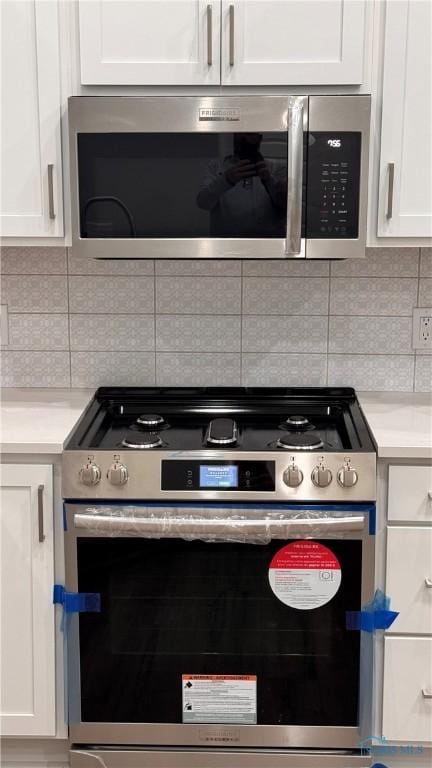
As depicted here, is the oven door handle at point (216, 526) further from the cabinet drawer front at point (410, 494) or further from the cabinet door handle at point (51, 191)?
the cabinet door handle at point (51, 191)

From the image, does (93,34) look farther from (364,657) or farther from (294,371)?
(364,657)

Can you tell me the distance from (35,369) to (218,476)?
797 millimetres

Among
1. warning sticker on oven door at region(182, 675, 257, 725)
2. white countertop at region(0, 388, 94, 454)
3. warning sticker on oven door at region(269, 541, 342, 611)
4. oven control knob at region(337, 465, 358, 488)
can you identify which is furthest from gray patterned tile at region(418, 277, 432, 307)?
warning sticker on oven door at region(182, 675, 257, 725)

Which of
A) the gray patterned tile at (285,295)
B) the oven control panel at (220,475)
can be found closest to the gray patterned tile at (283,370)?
the gray patterned tile at (285,295)

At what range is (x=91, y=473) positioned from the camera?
1937 millimetres

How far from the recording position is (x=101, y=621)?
2027mm

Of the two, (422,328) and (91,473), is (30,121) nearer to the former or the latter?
(91,473)

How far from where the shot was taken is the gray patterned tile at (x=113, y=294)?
2426mm

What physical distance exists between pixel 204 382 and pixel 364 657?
0.87 m

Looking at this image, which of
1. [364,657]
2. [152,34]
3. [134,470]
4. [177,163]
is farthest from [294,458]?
[152,34]

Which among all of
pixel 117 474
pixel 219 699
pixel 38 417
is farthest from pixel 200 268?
pixel 219 699

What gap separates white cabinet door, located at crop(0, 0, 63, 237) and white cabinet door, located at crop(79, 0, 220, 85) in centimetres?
10

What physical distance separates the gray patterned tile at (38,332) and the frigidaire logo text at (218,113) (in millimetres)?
742

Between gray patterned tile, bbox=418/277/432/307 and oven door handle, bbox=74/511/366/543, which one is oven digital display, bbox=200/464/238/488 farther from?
gray patterned tile, bbox=418/277/432/307
